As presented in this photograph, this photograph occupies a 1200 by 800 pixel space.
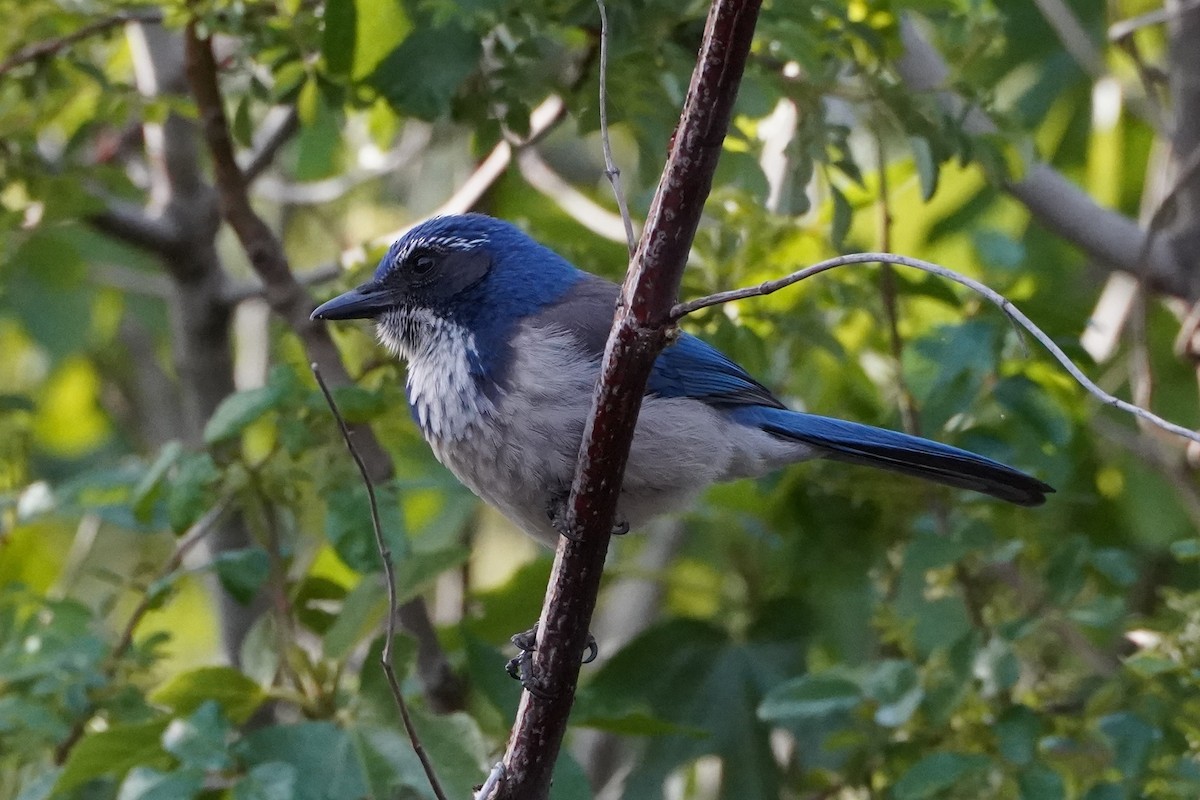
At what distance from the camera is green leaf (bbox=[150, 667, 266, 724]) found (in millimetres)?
3672

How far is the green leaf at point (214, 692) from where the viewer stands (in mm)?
3672

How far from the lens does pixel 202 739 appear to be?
3.45 metres

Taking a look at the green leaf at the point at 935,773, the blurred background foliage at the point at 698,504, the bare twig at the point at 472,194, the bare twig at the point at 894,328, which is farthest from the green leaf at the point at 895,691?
the bare twig at the point at 472,194

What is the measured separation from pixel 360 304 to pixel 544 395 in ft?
2.48

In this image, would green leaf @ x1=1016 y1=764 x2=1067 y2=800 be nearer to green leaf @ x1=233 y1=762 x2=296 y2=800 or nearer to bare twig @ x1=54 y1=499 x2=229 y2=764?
green leaf @ x1=233 y1=762 x2=296 y2=800

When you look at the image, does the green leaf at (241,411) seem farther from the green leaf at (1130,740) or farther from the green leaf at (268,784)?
the green leaf at (1130,740)

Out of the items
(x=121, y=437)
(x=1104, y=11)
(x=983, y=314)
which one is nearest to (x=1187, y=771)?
(x=983, y=314)

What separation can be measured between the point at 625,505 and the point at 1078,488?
213 cm

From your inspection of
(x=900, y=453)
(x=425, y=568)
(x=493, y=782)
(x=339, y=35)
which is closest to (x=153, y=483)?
(x=425, y=568)

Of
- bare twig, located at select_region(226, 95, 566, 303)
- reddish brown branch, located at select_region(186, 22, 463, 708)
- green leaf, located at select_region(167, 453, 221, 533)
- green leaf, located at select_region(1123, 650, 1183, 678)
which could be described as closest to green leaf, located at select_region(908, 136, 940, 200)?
bare twig, located at select_region(226, 95, 566, 303)

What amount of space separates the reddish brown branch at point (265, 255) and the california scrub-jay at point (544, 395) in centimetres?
29

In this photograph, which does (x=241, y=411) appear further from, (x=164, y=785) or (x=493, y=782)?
(x=493, y=782)

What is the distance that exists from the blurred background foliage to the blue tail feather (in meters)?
0.27

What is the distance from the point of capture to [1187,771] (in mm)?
3627
